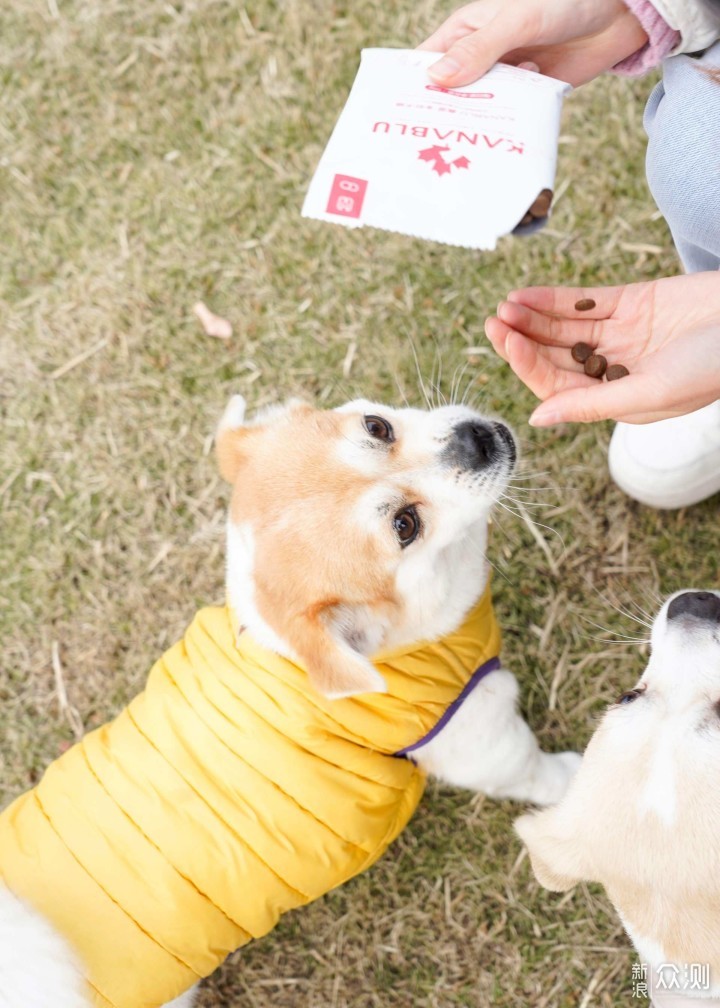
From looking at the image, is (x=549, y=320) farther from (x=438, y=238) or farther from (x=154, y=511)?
(x=154, y=511)

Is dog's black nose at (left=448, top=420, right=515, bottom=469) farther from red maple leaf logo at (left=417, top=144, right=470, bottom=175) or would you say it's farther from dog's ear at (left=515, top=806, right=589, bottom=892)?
dog's ear at (left=515, top=806, right=589, bottom=892)

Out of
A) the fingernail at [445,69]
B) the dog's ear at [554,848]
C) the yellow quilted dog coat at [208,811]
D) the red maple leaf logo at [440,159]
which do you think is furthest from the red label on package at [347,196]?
the dog's ear at [554,848]

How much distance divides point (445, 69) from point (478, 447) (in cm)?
98

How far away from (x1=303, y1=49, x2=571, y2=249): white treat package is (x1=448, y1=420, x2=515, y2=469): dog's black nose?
0.57 meters

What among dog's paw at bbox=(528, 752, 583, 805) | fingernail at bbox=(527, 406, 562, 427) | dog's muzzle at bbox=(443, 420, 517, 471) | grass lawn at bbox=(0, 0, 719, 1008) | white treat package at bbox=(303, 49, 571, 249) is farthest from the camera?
grass lawn at bbox=(0, 0, 719, 1008)

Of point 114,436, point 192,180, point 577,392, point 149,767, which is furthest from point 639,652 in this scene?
point 192,180

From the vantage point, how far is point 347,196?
6.03ft

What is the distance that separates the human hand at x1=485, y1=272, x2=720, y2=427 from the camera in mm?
1826

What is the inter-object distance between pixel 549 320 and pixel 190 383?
5.62ft

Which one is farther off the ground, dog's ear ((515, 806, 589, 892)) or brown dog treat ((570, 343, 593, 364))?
brown dog treat ((570, 343, 593, 364))

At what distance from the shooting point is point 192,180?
3.53 m

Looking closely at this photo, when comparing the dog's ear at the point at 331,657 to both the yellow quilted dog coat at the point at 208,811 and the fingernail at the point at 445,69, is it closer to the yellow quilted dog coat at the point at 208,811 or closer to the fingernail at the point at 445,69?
the yellow quilted dog coat at the point at 208,811

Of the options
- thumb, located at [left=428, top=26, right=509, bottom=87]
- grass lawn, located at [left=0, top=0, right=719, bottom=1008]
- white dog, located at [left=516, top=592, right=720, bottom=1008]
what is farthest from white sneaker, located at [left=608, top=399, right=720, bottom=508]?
thumb, located at [left=428, top=26, right=509, bottom=87]

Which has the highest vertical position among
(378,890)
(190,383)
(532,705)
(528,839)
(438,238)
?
(438,238)
